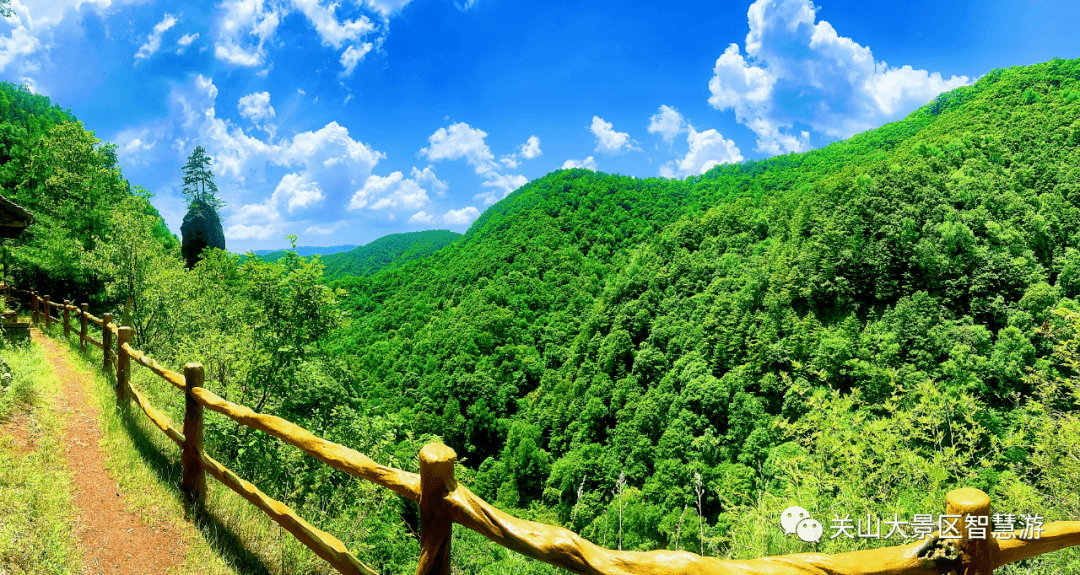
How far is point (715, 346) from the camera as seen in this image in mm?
33844

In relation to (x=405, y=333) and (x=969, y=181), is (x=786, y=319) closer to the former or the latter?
(x=969, y=181)

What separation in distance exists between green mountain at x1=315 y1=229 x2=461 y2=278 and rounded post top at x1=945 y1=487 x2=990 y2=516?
80152 mm

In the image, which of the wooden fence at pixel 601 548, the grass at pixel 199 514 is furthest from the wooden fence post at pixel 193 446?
the wooden fence at pixel 601 548

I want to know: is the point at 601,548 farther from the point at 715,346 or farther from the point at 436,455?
the point at 715,346

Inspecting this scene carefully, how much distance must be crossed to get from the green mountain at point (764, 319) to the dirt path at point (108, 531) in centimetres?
1673

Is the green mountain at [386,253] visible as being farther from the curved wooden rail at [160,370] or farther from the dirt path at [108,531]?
the dirt path at [108,531]

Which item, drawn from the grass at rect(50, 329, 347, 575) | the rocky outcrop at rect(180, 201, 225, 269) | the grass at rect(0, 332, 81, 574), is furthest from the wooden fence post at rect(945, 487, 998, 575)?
the rocky outcrop at rect(180, 201, 225, 269)

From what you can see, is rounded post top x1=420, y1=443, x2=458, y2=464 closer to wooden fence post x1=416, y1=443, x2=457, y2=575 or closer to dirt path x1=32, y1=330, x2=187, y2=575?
wooden fence post x1=416, y1=443, x2=457, y2=575

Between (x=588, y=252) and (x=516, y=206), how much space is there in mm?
20889

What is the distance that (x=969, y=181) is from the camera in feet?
108

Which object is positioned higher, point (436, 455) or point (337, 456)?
point (436, 455)

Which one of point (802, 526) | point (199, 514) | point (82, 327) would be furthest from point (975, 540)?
point (82, 327)

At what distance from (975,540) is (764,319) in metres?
34.1

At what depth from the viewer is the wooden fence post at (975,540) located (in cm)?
165
